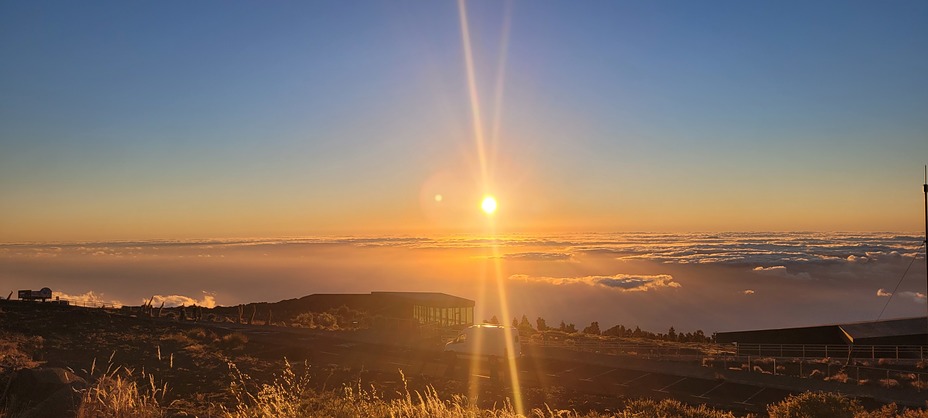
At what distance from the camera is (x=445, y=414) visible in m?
10.5

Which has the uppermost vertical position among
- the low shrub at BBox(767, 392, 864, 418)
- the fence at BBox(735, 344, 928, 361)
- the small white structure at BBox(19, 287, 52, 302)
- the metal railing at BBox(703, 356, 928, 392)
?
the low shrub at BBox(767, 392, 864, 418)

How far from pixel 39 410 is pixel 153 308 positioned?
51.7 m

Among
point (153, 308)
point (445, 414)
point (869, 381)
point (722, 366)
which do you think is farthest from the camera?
point (153, 308)

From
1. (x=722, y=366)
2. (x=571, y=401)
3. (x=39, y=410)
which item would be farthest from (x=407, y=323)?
(x=39, y=410)

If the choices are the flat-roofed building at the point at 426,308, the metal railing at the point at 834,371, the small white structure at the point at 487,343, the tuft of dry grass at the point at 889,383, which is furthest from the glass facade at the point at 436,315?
the tuft of dry grass at the point at 889,383

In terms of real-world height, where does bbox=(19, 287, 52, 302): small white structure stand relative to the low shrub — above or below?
below

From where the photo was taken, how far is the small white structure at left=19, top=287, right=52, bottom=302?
66.8 metres

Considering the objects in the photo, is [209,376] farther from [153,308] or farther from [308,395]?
[153,308]

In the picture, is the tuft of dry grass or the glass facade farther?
the glass facade

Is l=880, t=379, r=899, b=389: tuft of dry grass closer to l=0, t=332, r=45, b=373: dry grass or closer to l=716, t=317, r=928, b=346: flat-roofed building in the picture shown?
l=716, t=317, r=928, b=346: flat-roofed building

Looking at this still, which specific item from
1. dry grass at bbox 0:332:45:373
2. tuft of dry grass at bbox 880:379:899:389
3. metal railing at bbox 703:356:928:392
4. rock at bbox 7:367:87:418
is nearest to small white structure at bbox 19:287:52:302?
dry grass at bbox 0:332:45:373

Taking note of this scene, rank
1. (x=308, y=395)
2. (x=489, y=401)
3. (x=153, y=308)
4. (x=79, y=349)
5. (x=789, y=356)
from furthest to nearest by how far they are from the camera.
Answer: (x=153, y=308)
(x=789, y=356)
(x=79, y=349)
(x=489, y=401)
(x=308, y=395)

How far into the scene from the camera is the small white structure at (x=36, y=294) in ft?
219

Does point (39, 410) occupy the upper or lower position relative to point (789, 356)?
upper
